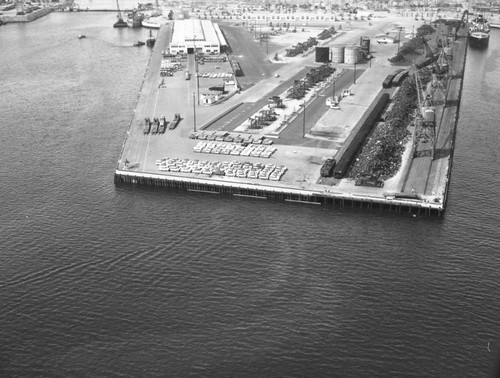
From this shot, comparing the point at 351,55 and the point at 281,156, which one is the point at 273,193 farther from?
the point at 351,55

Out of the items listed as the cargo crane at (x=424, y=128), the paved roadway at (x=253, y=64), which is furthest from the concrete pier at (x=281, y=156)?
the paved roadway at (x=253, y=64)

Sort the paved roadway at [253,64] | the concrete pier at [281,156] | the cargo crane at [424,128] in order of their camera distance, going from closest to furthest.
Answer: the concrete pier at [281,156] < the cargo crane at [424,128] < the paved roadway at [253,64]

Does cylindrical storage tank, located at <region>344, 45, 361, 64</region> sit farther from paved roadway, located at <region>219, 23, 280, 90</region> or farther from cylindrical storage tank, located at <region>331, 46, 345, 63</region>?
paved roadway, located at <region>219, 23, 280, 90</region>

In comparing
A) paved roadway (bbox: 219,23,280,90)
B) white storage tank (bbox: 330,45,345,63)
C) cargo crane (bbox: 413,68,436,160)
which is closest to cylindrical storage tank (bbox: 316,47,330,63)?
white storage tank (bbox: 330,45,345,63)

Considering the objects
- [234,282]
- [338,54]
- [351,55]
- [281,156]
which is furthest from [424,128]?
[338,54]

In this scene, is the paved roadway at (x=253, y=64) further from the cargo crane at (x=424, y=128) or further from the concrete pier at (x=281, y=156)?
the cargo crane at (x=424, y=128)

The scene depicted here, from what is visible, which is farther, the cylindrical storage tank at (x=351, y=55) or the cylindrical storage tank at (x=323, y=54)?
the cylindrical storage tank at (x=323, y=54)

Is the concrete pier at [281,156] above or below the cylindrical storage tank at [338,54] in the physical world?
below

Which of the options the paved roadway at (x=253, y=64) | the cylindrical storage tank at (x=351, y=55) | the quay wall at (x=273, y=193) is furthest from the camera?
the cylindrical storage tank at (x=351, y=55)

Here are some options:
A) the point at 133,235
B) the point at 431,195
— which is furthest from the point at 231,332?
the point at 431,195
